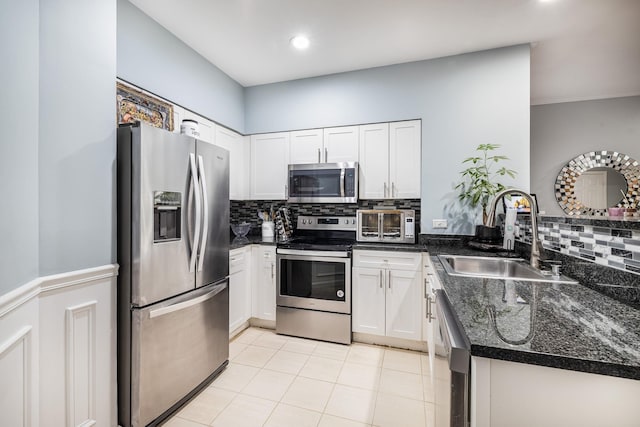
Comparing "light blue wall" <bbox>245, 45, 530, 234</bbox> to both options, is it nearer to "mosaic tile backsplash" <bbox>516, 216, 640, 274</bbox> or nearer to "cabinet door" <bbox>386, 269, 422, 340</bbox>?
"cabinet door" <bbox>386, 269, 422, 340</bbox>

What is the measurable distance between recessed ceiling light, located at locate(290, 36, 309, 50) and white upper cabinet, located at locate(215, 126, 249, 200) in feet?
3.75

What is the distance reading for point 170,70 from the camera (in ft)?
7.86

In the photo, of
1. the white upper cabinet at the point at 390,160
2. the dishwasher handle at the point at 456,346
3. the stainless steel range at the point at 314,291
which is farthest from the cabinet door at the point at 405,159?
the dishwasher handle at the point at 456,346

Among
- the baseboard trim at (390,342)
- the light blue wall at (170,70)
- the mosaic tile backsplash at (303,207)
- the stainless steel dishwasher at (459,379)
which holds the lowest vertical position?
the baseboard trim at (390,342)

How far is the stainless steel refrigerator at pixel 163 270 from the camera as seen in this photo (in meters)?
1.56

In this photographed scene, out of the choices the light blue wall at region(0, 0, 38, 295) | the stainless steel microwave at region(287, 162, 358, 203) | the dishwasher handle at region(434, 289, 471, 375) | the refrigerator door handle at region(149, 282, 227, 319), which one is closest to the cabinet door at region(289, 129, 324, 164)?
the stainless steel microwave at region(287, 162, 358, 203)

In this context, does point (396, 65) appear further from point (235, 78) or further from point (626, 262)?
point (626, 262)

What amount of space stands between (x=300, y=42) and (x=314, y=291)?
2284 mm

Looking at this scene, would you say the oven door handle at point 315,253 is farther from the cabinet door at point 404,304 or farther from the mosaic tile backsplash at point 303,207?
the mosaic tile backsplash at point 303,207

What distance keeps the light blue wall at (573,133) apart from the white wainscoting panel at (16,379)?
4.96 m

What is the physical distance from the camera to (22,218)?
1.13 metres

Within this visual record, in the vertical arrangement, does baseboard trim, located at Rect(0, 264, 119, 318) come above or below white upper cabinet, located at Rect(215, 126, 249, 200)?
below

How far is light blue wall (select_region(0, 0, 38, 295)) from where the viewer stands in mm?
1049

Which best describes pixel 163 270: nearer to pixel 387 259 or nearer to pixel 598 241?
pixel 387 259
